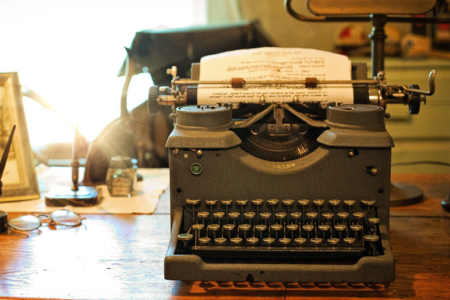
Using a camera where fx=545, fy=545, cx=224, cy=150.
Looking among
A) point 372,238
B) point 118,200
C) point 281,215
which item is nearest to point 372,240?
point 372,238

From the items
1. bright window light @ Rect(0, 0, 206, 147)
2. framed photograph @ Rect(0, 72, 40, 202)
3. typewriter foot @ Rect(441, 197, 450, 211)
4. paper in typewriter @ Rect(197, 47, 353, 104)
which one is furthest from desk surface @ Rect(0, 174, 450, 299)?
bright window light @ Rect(0, 0, 206, 147)

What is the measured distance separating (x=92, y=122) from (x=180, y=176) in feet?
5.23

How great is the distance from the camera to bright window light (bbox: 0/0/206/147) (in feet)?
9.91

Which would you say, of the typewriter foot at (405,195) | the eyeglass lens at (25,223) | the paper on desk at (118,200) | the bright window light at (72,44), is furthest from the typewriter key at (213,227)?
the bright window light at (72,44)

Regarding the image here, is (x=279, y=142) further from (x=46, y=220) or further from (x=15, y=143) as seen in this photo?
(x=15, y=143)

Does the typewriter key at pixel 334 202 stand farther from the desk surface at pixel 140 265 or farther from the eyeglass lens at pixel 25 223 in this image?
the eyeglass lens at pixel 25 223

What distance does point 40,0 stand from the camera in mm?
3266

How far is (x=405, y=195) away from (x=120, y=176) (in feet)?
3.07

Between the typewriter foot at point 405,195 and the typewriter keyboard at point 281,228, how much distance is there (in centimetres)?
49

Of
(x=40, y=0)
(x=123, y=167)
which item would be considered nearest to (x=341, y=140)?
(x=123, y=167)

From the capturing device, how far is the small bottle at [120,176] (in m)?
1.79

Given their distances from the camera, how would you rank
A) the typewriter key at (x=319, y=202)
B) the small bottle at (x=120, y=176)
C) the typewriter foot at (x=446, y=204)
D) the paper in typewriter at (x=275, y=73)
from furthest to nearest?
the small bottle at (x=120, y=176) < the typewriter foot at (x=446, y=204) < the paper in typewriter at (x=275, y=73) < the typewriter key at (x=319, y=202)

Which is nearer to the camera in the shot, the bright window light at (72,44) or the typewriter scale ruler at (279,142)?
the typewriter scale ruler at (279,142)

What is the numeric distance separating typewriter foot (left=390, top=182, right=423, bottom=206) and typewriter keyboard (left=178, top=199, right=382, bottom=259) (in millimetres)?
492
